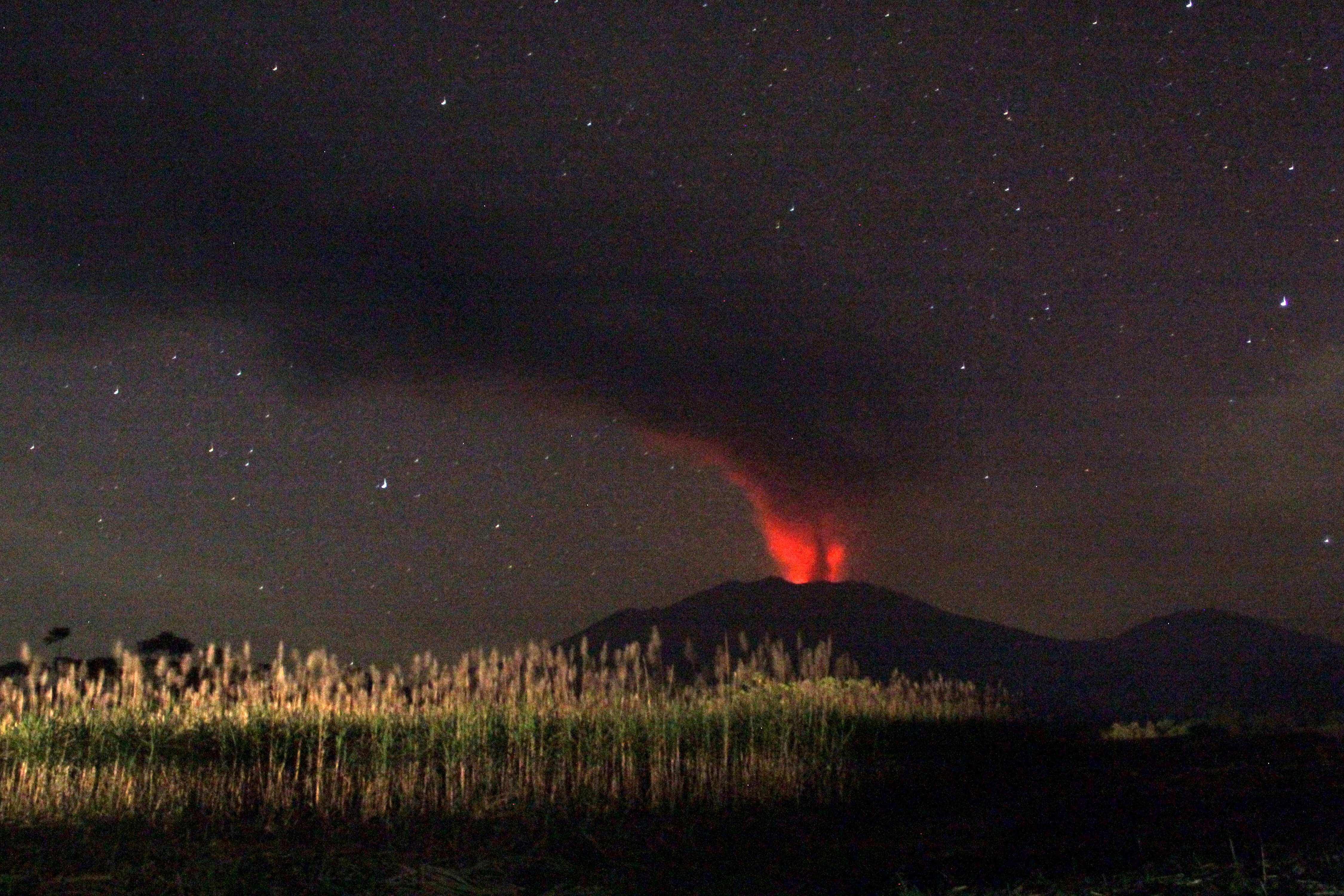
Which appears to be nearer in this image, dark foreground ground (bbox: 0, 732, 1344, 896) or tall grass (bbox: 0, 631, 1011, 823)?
dark foreground ground (bbox: 0, 732, 1344, 896)

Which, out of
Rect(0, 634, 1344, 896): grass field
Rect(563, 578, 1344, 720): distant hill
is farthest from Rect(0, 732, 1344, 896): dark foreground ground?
Rect(563, 578, 1344, 720): distant hill

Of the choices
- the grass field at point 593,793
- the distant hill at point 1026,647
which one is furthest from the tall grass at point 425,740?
the distant hill at point 1026,647

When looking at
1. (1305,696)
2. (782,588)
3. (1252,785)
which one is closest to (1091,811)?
(1252,785)

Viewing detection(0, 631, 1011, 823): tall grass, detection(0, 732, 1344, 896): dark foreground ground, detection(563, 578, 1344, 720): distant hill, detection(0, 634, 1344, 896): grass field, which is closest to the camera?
detection(0, 732, 1344, 896): dark foreground ground

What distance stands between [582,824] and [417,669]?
13.4 feet

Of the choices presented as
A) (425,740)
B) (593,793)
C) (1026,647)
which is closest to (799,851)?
(593,793)

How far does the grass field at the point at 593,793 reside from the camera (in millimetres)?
6613

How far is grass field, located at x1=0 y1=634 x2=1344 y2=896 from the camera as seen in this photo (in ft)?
21.7

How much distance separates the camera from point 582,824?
8539 millimetres

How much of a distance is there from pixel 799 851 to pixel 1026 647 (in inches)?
2374

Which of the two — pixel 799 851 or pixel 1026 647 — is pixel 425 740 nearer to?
pixel 799 851

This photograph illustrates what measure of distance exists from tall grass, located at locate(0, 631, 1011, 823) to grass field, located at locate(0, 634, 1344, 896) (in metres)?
0.04

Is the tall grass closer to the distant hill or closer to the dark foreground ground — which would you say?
the dark foreground ground

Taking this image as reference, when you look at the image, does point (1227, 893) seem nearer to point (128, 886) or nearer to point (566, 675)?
point (128, 886)
